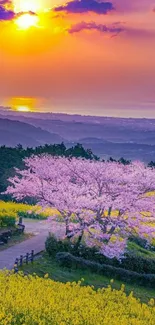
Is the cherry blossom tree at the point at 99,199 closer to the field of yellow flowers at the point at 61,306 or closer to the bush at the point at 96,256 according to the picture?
the bush at the point at 96,256

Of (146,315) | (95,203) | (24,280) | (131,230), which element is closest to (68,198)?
(95,203)

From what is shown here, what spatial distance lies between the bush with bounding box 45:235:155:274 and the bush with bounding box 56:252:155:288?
795mm

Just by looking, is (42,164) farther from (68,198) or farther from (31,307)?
(31,307)

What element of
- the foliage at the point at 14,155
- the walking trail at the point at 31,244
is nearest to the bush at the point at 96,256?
the walking trail at the point at 31,244

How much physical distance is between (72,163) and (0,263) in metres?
10.2

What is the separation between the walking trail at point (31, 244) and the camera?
28.1 m

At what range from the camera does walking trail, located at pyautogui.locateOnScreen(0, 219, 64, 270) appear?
28072 millimetres

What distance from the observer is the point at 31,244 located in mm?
33125

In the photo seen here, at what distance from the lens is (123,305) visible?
17.5 metres

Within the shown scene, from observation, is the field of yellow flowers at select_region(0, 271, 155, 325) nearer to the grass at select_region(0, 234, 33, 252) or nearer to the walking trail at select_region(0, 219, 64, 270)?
the walking trail at select_region(0, 219, 64, 270)

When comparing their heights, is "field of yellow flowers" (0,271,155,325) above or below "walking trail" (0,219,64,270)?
above

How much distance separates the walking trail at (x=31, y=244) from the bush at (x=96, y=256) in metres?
1.11

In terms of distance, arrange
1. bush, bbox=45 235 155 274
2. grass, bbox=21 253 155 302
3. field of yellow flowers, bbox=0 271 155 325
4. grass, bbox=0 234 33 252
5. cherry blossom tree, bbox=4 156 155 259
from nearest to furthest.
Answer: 1. field of yellow flowers, bbox=0 271 155 325
2. grass, bbox=21 253 155 302
3. bush, bbox=45 235 155 274
4. cherry blossom tree, bbox=4 156 155 259
5. grass, bbox=0 234 33 252

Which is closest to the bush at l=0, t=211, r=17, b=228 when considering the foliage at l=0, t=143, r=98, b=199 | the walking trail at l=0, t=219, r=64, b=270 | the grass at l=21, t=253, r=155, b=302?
the walking trail at l=0, t=219, r=64, b=270
